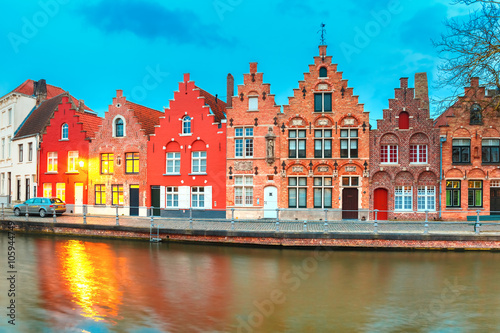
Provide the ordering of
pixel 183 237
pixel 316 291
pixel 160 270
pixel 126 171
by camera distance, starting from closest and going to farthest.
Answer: pixel 316 291
pixel 160 270
pixel 183 237
pixel 126 171

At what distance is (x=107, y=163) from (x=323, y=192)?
17.4m

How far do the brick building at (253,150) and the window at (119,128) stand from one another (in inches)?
354

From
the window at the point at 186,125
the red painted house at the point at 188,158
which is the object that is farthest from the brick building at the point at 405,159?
the window at the point at 186,125

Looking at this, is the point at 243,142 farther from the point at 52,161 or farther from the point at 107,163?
the point at 52,161

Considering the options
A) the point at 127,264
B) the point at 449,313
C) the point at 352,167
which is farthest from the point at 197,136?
the point at 449,313

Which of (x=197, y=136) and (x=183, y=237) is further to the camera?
(x=197, y=136)

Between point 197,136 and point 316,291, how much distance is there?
18112 millimetres

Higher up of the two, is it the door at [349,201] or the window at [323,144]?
the window at [323,144]

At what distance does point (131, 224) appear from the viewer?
22.5m

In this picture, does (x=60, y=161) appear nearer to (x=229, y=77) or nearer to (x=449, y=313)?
(x=229, y=77)

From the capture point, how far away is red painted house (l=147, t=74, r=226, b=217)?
27.9 meters

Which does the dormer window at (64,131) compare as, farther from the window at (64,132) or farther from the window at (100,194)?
the window at (100,194)

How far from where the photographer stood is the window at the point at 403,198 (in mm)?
26016

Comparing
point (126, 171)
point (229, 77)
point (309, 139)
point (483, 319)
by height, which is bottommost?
point (483, 319)
